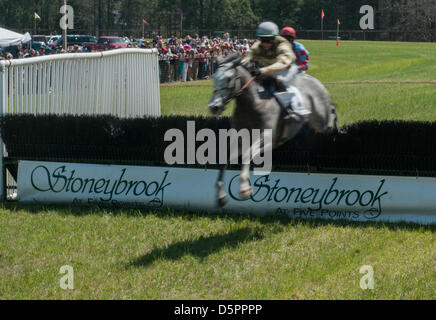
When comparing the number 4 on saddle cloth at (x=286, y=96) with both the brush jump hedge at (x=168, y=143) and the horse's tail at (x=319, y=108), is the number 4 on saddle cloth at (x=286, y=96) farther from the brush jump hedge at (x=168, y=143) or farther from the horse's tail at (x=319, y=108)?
the brush jump hedge at (x=168, y=143)

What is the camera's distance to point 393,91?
86.0ft

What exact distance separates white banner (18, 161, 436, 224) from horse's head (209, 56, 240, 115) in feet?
7.29

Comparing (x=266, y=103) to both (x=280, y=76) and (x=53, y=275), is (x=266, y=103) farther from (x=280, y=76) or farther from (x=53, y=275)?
(x=53, y=275)

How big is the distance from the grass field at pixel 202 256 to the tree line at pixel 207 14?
71.2 metres

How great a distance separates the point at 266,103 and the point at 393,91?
18.8 m

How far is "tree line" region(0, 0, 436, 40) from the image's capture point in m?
81.5

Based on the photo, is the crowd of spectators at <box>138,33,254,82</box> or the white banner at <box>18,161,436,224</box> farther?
the crowd of spectators at <box>138,33,254,82</box>

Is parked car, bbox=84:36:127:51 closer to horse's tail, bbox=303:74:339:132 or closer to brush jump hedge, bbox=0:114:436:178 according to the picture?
brush jump hedge, bbox=0:114:436:178

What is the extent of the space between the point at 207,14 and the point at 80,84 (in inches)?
2975

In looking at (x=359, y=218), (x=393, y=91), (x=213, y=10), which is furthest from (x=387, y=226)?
(x=213, y=10)

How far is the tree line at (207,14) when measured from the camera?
267 ft

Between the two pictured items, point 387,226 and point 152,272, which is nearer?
point 152,272

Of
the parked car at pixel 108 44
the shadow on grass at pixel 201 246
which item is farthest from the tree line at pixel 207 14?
the shadow on grass at pixel 201 246

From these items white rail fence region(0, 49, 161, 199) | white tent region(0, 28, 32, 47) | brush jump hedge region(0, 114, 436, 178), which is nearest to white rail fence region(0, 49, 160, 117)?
white rail fence region(0, 49, 161, 199)
